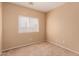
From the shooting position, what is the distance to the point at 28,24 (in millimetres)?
2102

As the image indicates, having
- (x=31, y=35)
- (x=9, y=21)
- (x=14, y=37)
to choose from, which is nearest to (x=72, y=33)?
(x=31, y=35)

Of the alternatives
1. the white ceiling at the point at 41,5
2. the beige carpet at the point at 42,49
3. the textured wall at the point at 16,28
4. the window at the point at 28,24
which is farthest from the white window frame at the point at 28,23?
the beige carpet at the point at 42,49

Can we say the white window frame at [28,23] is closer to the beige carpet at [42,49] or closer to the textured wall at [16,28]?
the textured wall at [16,28]

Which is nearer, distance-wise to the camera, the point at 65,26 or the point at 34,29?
the point at 34,29

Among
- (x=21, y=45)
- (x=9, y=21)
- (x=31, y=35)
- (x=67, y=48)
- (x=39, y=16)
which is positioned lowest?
(x=67, y=48)

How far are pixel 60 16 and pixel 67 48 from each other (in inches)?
48.3

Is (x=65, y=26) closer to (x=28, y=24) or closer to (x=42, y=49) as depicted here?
(x=42, y=49)

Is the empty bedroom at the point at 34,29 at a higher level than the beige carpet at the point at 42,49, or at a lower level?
higher

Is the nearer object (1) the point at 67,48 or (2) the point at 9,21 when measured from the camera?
(2) the point at 9,21

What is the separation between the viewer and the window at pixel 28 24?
6.86 feet

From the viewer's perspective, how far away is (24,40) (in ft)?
7.54

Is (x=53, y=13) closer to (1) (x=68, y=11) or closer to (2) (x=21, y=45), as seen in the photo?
(1) (x=68, y=11)

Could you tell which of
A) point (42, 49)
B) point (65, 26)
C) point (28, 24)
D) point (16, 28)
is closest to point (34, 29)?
point (28, 24)

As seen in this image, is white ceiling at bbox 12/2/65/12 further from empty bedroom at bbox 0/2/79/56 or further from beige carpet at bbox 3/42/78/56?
beige carpet at bbox 3/42/78/56
